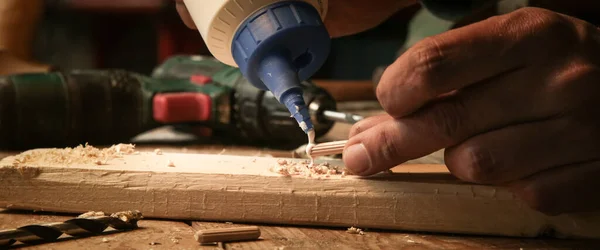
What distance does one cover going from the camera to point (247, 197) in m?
0.72

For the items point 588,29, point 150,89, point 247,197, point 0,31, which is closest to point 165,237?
point 247,197

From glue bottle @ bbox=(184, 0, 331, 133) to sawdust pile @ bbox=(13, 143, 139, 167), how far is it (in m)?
0.21

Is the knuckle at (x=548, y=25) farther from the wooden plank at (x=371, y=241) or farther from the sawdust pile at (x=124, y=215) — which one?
the sawdust pile at (x=124, y=215)

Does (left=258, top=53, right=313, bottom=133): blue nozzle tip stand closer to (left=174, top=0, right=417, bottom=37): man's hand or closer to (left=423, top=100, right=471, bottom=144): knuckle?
(left=423, top=100, right=471, bottom=144): knuckle

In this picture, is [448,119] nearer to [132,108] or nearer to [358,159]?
[358,159]

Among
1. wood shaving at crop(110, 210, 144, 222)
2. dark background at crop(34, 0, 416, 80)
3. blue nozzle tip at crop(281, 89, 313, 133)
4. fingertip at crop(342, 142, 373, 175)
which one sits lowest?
wood shaving at crop(110, 210, 144, 222)

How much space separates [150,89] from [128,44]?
202cm

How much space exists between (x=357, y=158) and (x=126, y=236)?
0.91 ft

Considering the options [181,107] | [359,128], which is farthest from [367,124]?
[181,107]

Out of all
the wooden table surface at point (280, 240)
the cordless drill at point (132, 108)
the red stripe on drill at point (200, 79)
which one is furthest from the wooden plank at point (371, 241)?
the red stripe on drill at point (200, 79)

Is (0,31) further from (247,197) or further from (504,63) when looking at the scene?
(504,63)

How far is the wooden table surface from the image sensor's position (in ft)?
2.08

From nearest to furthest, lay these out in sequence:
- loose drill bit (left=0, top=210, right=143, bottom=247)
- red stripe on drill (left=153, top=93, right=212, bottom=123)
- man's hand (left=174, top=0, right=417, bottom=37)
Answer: loose drill bit (left=0, top=210, right=143, bottom=247) → man's hand (left=174, top=0, right=417, bottom=37) → red stripe on drill (left=153, top=93, right=212, bottom=123)

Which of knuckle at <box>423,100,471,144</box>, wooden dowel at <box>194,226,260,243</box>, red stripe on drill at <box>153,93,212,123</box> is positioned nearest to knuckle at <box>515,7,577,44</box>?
knuckle at <box>423,100,471,144</box>
